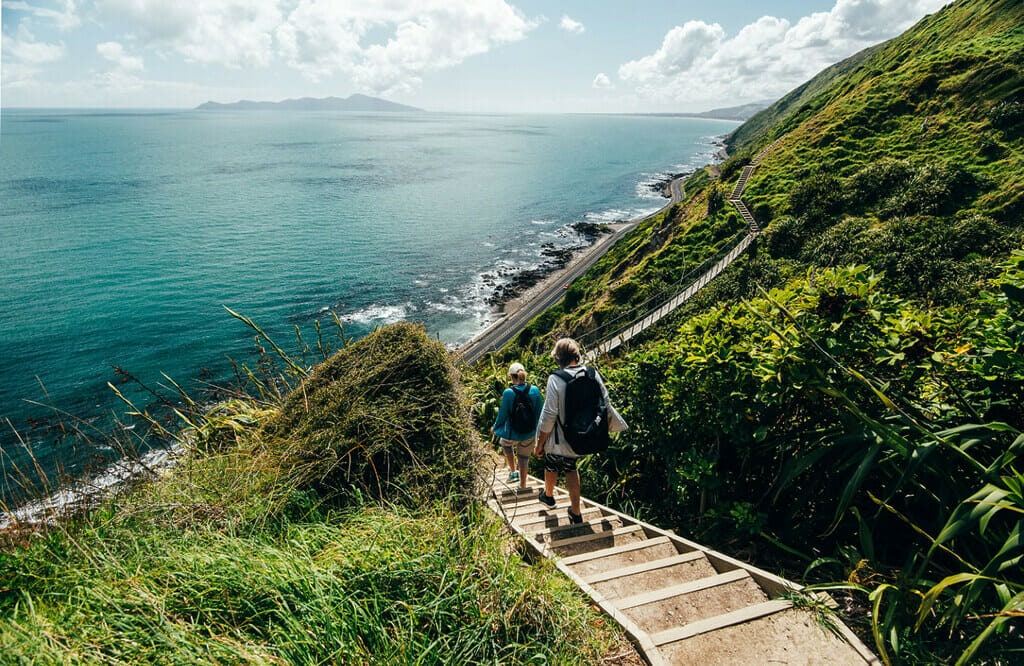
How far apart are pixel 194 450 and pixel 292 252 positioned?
55.4m

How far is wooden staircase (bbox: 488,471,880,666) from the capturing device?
2.50m

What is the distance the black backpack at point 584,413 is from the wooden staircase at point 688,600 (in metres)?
0.79

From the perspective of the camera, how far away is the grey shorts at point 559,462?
14.3ft

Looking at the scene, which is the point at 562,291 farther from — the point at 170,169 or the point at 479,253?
the point at 170,169

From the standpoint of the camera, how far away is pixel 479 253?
57.3 metres

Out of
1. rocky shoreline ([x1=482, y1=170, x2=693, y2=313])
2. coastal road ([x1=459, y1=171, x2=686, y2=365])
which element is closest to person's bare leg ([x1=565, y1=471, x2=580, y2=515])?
coastal road ([x1=459, y1=171, x2=686, y2=365])

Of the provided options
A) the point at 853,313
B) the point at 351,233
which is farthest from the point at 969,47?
the point at 351,233

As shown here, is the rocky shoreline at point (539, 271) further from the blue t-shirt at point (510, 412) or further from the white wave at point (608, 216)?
the blue t-shirt at point (510, 412)

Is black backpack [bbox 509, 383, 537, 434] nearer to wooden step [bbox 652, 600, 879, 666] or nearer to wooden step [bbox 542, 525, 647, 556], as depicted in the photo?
wooden step [bbox 542, 525, 647, 556]

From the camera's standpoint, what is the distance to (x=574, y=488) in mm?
4344

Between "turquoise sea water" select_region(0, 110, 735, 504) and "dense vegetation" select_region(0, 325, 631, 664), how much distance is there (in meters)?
1.37

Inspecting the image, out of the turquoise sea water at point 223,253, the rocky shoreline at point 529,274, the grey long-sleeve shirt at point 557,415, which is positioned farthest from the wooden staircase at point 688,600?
the rocky shoreline at point 529,274

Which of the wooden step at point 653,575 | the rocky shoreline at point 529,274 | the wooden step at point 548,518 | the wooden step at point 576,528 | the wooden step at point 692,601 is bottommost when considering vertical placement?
the rocky shoreline at point 529,274

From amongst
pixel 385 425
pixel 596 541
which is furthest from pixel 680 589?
pixel 385 425
